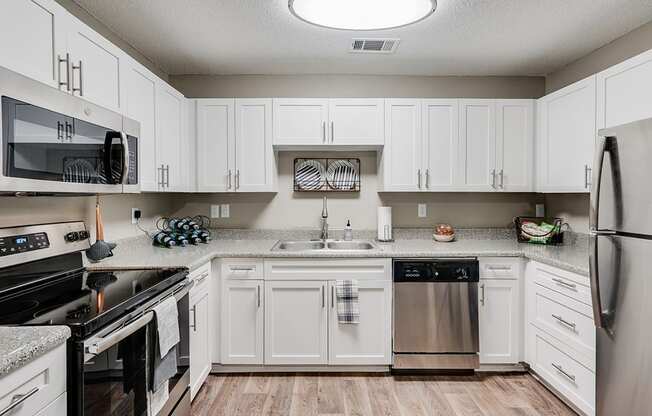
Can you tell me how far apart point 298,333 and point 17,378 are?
6.34ft

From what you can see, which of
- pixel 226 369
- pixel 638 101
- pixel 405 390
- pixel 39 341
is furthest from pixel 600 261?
pixel 226 369

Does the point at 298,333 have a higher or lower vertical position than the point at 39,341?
lower

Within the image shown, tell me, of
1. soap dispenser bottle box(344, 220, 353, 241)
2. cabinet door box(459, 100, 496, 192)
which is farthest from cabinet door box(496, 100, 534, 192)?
soap dispenser bottle box(344, 220, 353, 241)

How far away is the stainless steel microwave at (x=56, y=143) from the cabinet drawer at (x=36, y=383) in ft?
1.82

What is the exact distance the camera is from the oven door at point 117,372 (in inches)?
48.3

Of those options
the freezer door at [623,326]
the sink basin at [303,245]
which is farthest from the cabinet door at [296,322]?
the freezer door at [623,326]

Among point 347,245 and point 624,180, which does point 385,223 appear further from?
point 624,180

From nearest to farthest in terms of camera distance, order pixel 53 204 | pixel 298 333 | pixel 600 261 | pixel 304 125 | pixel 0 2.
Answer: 1. pixel 0 2
2. pixel 600 261
3. pixel 53 204
4. pixel 298 333
5. pixel 304 125

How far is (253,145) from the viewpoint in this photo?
3.17m

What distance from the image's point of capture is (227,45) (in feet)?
9.18

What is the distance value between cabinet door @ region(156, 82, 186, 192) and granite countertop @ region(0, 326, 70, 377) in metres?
1.60

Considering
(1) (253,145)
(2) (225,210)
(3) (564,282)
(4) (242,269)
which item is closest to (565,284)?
(3) (564,282)

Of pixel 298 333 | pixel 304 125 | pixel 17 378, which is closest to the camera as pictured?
pixel 17 378

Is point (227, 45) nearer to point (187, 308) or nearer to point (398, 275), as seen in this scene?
point (187, 308)
